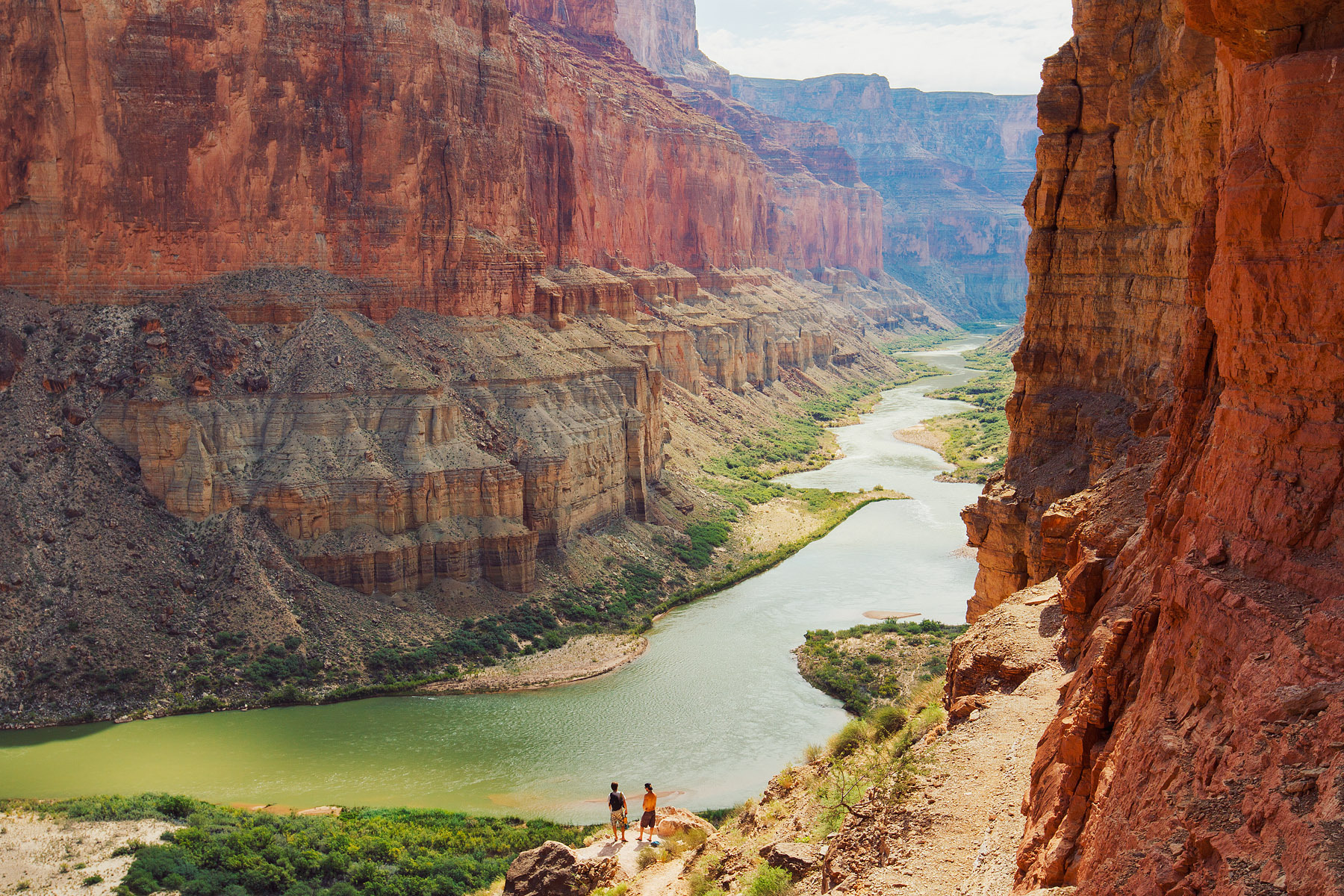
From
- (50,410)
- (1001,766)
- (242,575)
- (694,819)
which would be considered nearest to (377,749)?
(242,575)

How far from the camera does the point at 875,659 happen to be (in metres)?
41.2

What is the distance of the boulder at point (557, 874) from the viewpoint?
70.9 ft

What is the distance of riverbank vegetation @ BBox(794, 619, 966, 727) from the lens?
38.6 metres

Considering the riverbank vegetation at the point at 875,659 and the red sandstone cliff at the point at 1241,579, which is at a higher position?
the red sandstone cliff at the point at 1241,579

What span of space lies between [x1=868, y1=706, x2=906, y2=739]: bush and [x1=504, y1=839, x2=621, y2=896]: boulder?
6046 millimetres

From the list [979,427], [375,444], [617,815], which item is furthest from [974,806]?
[979,427]

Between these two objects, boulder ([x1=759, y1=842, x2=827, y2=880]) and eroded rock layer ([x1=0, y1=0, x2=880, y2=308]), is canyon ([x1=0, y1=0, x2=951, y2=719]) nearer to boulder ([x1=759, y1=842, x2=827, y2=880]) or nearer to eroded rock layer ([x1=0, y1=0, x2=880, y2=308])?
eroded rock layer ([x1=0, y1=0, x2=880, y2=308])

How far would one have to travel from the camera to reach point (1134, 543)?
1330 centimetres

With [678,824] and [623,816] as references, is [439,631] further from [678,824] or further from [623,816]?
[678,824]

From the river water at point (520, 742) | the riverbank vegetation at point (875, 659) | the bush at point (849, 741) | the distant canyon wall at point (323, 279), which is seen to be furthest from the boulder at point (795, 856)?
the distant canyon wall at point (323, 279)

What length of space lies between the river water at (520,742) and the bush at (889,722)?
34.5 feet

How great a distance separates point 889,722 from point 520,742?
18.1 meters

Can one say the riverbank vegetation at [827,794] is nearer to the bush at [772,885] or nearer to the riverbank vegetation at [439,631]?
the bush at [772,885]

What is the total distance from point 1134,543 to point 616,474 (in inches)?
1855
